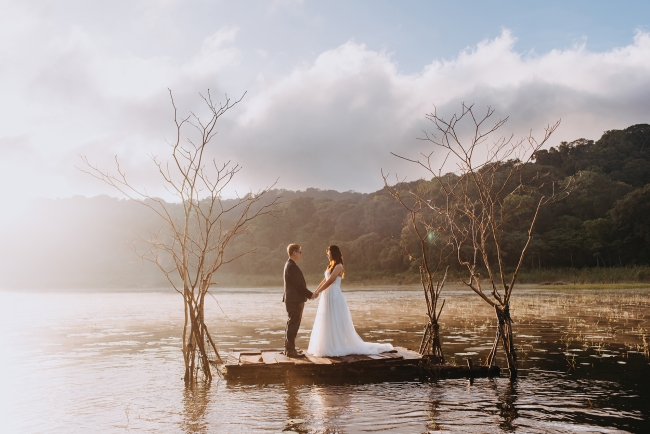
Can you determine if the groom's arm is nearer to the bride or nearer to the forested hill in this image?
the bride

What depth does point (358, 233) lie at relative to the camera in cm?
9250

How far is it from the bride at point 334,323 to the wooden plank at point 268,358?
3.20ft

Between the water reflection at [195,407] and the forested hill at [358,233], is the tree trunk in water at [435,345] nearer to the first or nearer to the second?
the water reflection at [195,407]

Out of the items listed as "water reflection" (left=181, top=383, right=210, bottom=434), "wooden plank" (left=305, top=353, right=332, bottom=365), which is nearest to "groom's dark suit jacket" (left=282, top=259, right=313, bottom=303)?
"wooden plank" (left=305, top=353, right=332, bottom=365)

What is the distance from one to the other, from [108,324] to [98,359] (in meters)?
11.3

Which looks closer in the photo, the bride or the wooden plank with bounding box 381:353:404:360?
the wooden plank with bounding box 381:353:404:360

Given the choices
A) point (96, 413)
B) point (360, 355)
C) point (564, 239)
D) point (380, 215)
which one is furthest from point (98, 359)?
point (380, 215)

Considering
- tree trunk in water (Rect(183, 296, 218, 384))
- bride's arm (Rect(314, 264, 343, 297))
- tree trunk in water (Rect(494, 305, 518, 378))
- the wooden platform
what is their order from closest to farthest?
tree trunk in water (Rect(183, 296, 218, 384)) → tree trunk in water (Rect(494, 305, 518, 378)) → the wooden platform → bride's arm (Rect(314, 264, 343, 297))

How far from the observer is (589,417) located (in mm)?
8312

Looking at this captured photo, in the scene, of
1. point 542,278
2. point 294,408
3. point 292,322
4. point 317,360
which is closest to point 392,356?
point 317,360

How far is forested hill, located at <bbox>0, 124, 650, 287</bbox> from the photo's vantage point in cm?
6956

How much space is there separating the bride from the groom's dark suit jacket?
0.29m

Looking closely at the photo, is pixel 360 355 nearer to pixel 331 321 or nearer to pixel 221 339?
pixel 331 321

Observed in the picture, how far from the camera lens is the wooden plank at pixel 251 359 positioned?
37.2ft
